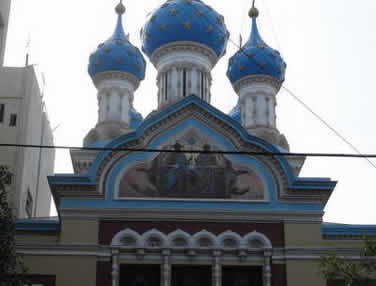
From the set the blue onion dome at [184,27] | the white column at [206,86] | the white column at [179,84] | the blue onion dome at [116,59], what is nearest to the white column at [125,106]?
the blue onion dome at [116,59]

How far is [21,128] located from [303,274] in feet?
34.8

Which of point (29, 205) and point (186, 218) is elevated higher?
point (29, 205)

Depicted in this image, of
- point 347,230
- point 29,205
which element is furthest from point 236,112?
point 347,230

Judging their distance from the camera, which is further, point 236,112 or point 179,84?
point 236,112

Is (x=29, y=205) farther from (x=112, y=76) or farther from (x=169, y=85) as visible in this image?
(x=169, y=85)

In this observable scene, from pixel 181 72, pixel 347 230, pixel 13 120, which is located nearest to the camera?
pixel 347 230

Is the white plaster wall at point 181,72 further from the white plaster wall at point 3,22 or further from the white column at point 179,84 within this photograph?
the white plaster wall at point 3,22

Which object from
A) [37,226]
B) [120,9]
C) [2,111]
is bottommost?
[37,226]

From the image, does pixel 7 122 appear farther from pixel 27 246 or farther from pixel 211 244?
pixel 211 244

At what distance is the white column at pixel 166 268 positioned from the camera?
18312 millimetres

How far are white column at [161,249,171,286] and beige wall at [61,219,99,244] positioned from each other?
1624 mm

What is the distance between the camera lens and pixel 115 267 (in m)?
18.3

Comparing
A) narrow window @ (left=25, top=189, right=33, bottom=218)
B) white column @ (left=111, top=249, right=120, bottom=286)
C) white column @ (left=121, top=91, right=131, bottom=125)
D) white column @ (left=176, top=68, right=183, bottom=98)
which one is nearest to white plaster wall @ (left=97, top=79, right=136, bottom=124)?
white column @ (left=121, top=91, right=131, bottom=125)

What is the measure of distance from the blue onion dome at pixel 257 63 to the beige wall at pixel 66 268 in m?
12.2
